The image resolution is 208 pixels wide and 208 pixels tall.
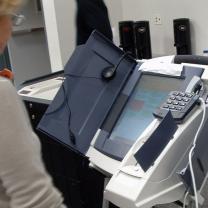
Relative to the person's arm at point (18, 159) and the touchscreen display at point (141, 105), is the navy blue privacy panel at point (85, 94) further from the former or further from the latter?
the person's arm at point (18, 159)

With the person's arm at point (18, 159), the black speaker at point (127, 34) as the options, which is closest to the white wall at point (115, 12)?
the black speaker at point (127, 34)

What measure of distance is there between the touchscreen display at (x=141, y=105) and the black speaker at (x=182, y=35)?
2550 mm

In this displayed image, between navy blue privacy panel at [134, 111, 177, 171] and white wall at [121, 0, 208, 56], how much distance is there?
285cm

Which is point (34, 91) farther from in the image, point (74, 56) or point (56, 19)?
point (56, 19)

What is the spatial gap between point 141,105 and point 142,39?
2.65 m

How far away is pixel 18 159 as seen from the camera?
0.69 m

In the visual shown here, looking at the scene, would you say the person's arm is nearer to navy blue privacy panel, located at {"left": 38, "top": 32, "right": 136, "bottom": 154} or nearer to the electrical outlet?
navy blue privacy panel, located at {"left": 38, "top": 32, "right": 136, "bottom": 154}

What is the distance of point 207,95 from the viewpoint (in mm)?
1149

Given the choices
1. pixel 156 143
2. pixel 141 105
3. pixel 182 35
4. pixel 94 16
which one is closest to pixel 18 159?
pixel 156 143

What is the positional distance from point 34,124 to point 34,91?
0.54 feet

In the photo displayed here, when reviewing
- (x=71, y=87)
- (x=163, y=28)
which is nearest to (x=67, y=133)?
(x=71, y=87)

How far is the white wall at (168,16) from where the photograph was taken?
374 centimetres

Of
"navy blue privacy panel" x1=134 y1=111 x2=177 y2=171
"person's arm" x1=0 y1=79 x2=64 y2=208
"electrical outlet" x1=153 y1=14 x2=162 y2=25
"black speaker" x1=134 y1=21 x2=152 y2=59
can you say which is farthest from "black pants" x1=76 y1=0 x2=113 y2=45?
"electrical outlet" x1=153 y1=14 x2=162 y2=25

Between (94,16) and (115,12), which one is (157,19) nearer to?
(115,12)
